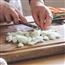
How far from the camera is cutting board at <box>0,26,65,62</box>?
0.45 meters

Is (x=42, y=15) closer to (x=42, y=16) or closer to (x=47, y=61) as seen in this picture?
(x=42, y=16)

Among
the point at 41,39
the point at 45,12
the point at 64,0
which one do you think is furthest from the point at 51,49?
the point at 64,0

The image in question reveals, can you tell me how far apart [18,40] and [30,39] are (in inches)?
1.4

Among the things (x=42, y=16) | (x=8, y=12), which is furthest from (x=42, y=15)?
(x=8, y=12)

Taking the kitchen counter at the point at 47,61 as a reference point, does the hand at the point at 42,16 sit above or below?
above

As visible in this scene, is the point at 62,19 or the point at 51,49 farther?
the point at 62,19

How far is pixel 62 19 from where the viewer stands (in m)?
0.72

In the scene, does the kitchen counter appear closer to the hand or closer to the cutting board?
the cutting board

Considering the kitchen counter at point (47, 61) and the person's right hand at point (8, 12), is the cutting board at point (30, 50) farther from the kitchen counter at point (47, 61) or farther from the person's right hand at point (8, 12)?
the person's right hand at point (8, 12)

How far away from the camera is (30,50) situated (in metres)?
0.46

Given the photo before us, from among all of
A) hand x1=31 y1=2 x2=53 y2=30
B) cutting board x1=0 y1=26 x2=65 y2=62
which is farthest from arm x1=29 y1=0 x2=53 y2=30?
cutting board x1=0 y1=26 x2=65 y2=62

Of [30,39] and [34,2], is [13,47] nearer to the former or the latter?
[30,39]

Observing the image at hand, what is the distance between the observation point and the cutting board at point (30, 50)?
0.45m

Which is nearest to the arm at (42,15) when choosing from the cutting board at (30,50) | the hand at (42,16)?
the hand at (42,16)
